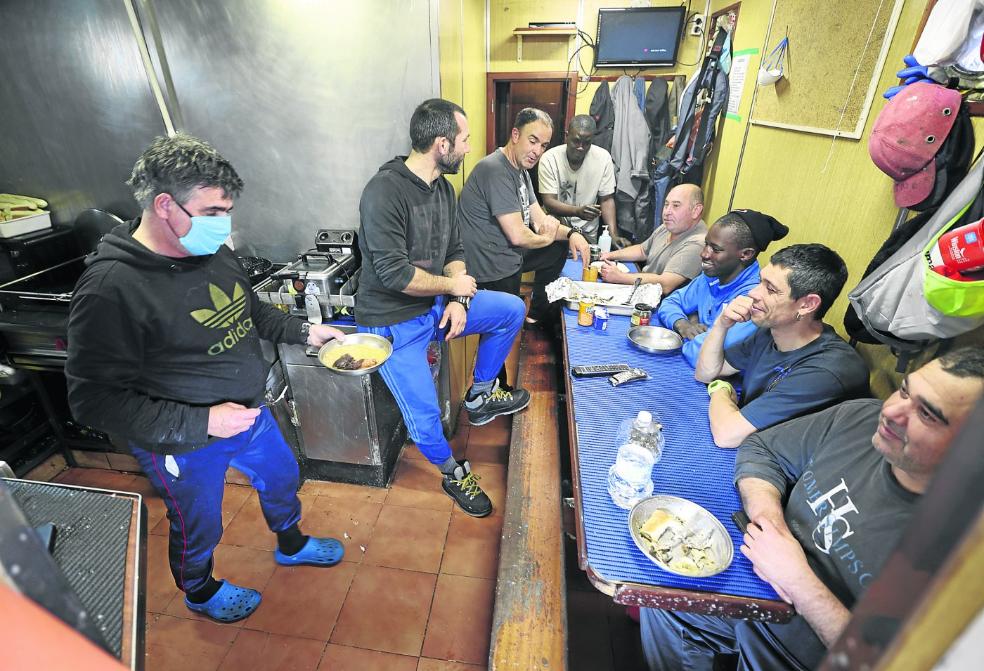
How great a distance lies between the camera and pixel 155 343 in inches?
60.5

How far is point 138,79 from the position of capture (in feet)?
8.93

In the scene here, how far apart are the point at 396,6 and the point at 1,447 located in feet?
11.0

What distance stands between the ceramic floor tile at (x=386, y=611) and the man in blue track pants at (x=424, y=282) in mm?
511

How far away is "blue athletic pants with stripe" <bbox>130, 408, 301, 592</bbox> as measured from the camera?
1696 millimetres

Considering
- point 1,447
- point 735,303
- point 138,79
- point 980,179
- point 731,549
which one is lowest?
point 1,447

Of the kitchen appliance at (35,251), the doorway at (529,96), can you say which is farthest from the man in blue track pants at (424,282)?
the doorway at (529,96)

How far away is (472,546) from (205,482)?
1.36 metres

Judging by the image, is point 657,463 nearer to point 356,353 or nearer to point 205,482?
point 356,353

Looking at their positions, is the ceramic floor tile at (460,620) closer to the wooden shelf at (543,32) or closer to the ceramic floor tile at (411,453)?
the ceramic floor tile at (411,453)

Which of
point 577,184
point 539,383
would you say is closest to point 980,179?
point 539,383

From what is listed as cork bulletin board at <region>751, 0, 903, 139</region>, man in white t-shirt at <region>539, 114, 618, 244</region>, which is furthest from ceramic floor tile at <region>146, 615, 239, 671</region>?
man in white t-shirt at <region>539, 114, 618, 244</region>

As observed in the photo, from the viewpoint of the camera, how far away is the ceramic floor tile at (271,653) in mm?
1943

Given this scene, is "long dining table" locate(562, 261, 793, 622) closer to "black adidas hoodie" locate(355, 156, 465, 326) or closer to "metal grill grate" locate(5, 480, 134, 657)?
"black adidas hoodie" locate(355, 156, 465, 326)

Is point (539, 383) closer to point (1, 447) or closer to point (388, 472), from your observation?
point (388, 472)
